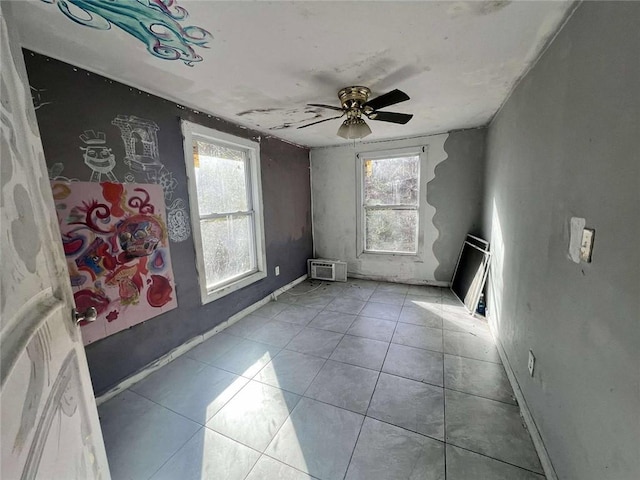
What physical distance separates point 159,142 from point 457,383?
2.89 metres

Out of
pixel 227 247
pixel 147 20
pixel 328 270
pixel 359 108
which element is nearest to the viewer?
pixel 147 20

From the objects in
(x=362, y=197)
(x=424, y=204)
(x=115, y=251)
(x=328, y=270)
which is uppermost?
(x=362, y=197)

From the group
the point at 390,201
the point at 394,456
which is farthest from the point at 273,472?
the point at 390,201

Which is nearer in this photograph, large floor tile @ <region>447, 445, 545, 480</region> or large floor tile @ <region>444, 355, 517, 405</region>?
large floor tile @ <region>447, 445, 545, 480</region>

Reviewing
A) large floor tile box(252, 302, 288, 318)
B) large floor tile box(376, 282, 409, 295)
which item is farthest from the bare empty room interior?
large floor tile box(376, 282, 409, 295)

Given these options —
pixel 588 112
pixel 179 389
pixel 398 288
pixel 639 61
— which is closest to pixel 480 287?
pixel 398 288

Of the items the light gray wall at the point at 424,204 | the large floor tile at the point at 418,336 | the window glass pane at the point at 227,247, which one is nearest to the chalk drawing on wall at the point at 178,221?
the window glass pane at the point at 227,247

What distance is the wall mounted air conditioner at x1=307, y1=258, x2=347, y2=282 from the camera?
4.08 m

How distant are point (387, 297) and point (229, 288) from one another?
78.4 inches

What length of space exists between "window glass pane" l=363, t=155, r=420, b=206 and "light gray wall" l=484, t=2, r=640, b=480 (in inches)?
76.3

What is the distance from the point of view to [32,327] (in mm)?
635

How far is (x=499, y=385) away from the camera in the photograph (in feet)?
5.89

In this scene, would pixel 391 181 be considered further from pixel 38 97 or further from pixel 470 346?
pixel 38 97

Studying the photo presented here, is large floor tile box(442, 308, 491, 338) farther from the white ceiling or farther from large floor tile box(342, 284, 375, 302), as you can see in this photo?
the white ceiling
